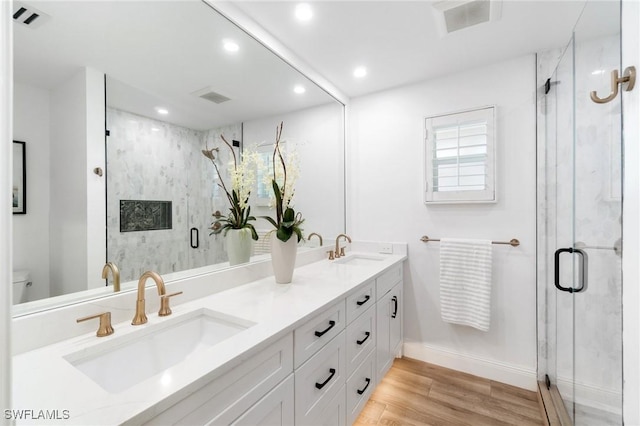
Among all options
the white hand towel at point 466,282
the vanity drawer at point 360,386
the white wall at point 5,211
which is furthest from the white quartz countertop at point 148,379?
the white hand towel at point 466,282

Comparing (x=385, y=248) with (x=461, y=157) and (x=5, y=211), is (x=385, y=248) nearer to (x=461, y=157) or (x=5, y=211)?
(x=461, y=157)

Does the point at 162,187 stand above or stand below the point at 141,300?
above

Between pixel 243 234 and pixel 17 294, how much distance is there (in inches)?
36.5

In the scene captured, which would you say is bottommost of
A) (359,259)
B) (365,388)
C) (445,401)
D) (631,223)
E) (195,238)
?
(445,401)

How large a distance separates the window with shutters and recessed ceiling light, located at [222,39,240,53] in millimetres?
1579

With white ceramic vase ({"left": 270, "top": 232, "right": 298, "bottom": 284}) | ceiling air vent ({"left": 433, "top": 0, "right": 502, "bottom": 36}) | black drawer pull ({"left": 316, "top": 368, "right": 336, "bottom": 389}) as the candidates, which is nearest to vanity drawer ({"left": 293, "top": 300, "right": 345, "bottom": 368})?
black drawer pull ({"left": 316, "top": 368, "right": 336, "bottom": 389})

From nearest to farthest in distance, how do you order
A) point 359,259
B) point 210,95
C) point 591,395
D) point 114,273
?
point 114,273
point 591,395
point 210,95
point 359,259

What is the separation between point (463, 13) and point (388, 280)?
5.77ft

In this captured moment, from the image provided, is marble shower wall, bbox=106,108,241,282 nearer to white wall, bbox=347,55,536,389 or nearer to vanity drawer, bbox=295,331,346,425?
vanity drawer, bbox=295,331,346,425

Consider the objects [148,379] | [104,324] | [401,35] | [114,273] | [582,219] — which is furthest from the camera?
[401,35]

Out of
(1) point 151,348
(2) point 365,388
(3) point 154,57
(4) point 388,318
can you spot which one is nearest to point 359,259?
(4) point 388,318

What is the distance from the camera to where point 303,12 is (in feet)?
5.23

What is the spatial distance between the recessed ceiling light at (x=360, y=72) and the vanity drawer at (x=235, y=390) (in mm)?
2018

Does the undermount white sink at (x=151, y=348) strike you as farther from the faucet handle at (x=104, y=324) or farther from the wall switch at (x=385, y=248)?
the wall switch at (x=385, y=248)
